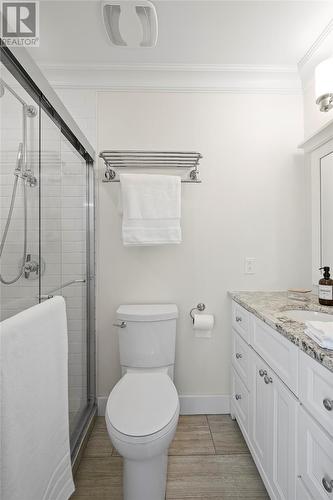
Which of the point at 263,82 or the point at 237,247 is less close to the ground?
the point at 263,82

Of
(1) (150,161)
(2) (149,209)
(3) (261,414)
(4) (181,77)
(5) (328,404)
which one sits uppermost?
(4) (181,77)

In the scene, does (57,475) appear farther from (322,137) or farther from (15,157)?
(322,137)

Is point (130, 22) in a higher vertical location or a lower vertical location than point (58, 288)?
higher

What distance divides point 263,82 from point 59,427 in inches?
92.9

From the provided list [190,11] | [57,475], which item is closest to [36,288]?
[57,475]

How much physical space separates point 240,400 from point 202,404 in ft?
1.25

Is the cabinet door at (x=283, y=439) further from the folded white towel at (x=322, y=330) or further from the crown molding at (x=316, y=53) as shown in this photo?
the crown molding at (x=316, y=53)

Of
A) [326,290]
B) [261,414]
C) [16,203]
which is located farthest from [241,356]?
[16,203]

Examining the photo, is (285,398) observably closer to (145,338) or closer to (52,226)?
(145,338)

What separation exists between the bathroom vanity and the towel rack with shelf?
975 mm

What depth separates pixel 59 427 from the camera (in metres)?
1.08

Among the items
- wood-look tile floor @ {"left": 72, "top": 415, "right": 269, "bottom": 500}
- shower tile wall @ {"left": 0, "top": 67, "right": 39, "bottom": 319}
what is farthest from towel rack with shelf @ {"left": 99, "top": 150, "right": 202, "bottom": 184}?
wood-look tile floor @ {"left": 72, "top": 415, "right": 269, "bottom": 500}

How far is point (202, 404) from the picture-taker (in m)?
1.92

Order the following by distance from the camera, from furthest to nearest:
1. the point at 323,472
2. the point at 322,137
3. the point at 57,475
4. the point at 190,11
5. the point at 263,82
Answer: the point at 263,82 < the point at 322,137 < the point at 190,11 < the point at 57,475 < the point at 323,472
